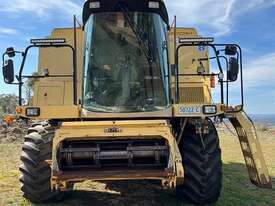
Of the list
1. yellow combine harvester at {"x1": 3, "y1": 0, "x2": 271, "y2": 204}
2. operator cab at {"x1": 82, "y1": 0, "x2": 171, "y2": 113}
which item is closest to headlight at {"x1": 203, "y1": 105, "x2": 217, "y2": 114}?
yellow combine harvester at {"x1": 3, "y1": 0, "x2": 271, "y2": 204}

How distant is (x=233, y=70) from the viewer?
7.93m

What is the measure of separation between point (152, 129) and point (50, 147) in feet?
5.81

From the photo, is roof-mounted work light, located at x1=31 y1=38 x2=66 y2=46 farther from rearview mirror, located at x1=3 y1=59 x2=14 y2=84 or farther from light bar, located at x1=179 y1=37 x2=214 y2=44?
light bar, located at x1=179 y1=37 x2=214 y2=44

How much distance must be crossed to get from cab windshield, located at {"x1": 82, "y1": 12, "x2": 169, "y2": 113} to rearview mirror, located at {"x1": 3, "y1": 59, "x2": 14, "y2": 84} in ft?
3.63

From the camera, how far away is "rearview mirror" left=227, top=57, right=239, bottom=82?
7.91 m

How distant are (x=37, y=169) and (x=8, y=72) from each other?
1.54m

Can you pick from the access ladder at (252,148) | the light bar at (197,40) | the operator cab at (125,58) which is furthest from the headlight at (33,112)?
the access ladder at (252,148)

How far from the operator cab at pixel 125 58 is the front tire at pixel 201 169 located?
763 mm

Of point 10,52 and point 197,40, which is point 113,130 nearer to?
point 197,40

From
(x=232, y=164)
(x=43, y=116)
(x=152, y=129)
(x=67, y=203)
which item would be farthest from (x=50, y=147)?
(x=232, y=164)

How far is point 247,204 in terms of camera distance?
28.3 feet

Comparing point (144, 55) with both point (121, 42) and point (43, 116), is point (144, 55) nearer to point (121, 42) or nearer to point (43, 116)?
point (121, 42)

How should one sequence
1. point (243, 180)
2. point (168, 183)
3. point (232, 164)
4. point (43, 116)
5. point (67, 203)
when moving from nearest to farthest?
1. point (168, 183)
2. point (43, 116)
3. point (67, 203)
4. point (243, 180)
5. point (232, 164)

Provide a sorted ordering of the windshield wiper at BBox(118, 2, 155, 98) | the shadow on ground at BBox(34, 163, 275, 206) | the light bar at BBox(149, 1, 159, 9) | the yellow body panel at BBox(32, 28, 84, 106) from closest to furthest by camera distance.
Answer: the windshield wiper at BBox(118, 2, 155, 98)
the light bar at BBox(149, 1, 159, 9)
the shadow on ground at BBox(34, 163, 275, 206)
the yellow body panel at BBox(32, 28, 84, 106)
